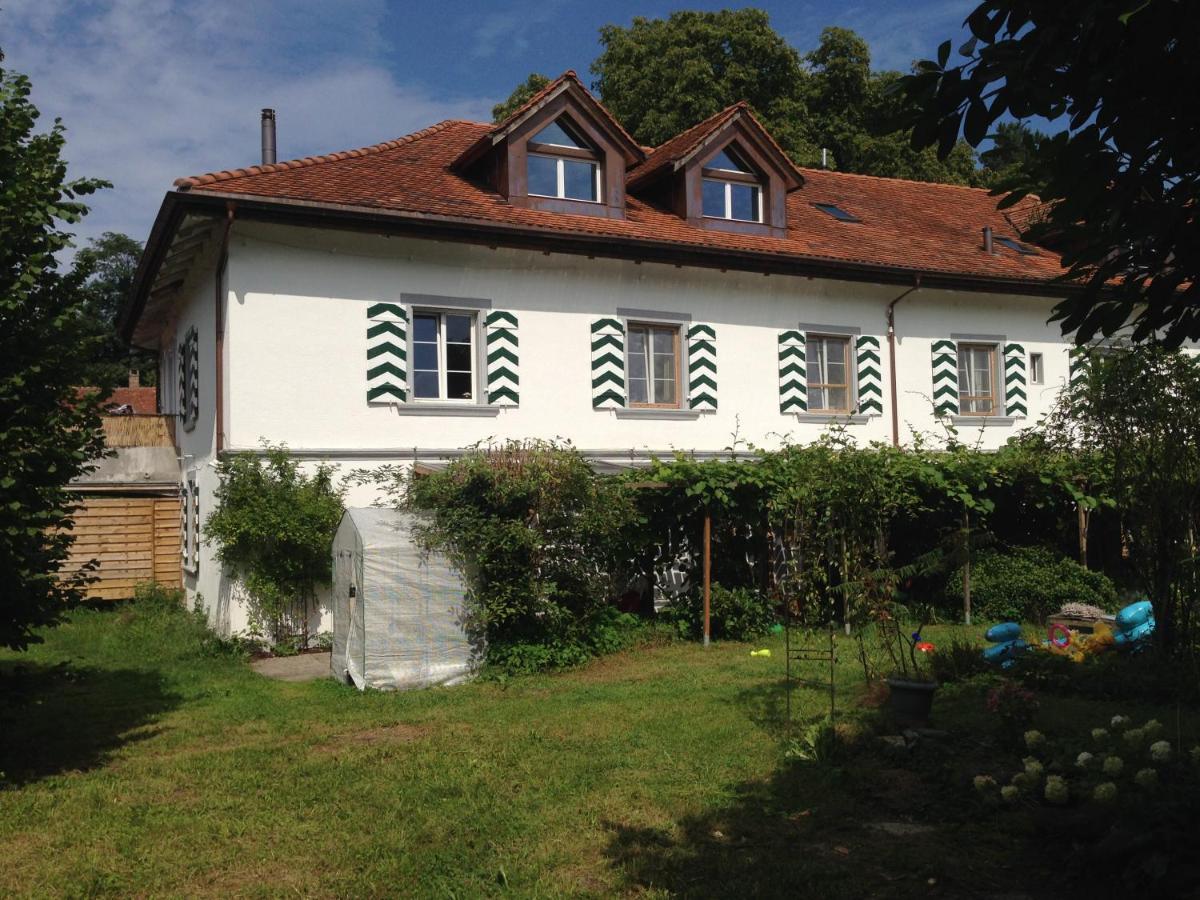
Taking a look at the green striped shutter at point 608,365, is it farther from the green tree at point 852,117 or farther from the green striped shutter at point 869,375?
the green tree at point 852,117

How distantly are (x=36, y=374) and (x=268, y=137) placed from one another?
11741mm

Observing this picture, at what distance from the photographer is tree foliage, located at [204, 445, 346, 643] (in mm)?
12758

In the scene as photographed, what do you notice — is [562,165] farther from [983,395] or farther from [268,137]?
[983,395]

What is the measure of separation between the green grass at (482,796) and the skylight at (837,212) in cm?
1210

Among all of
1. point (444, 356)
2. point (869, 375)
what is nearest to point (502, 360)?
point (444, 356)

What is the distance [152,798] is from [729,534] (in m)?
8.83

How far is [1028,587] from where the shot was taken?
14.5 m

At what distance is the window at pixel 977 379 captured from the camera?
19062 mm

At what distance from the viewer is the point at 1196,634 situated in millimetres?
9211

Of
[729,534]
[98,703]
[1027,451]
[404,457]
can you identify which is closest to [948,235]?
[1027,451]

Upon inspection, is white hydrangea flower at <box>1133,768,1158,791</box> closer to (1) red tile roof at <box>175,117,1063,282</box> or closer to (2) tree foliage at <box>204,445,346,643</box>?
(2) tree foliage at <box>204,445,346,643</box>

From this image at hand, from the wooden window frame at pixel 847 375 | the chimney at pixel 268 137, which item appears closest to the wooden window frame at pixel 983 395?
the wooden window frame at pixel 847 375

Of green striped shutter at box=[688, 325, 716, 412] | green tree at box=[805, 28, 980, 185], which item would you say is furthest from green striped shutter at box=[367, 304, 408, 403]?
green tree at box=[805, 28, 980, 185]

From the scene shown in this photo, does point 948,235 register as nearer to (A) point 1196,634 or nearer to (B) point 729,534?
(B) point 729,534
